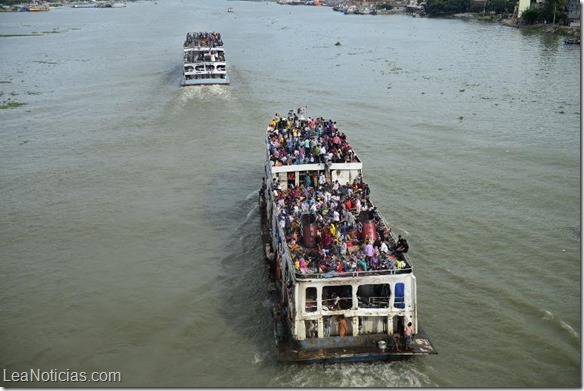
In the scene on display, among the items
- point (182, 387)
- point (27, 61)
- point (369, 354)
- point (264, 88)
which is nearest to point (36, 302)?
point (182, 387)

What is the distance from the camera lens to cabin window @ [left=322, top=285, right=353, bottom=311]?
1410 centimetres

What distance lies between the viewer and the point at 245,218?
24.0m

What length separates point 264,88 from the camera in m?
48.4

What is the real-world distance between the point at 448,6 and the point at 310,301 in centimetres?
11376

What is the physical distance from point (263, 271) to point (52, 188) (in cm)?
1333

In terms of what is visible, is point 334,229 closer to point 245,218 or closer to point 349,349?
point 349,349

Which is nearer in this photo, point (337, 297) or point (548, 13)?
point (337, 297)

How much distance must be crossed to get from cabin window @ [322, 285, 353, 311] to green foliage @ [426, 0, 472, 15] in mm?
112456

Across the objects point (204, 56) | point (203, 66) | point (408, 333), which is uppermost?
point (204, 56)

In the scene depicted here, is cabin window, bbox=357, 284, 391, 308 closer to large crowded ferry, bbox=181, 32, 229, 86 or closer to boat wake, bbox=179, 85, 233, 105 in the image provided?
boat wake, bbox=179, 85, 233, 105

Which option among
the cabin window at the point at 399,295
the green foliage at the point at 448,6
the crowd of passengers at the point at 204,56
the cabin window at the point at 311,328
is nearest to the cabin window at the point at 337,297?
the cabin window at the point at 311,328

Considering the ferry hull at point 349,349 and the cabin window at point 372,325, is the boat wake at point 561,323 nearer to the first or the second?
the ferry hull at point 349,349

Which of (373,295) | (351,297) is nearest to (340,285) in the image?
(351,297)

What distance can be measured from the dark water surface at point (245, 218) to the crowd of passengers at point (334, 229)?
8.65ft
